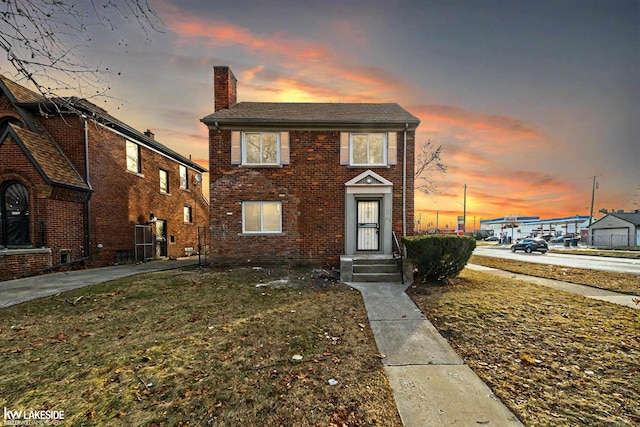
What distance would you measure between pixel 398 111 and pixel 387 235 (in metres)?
5.90

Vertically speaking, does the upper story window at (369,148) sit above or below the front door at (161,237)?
above

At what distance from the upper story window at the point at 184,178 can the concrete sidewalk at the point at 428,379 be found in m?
18.6

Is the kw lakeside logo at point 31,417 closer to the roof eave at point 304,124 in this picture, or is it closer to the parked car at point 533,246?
the roof eave at point 304,124

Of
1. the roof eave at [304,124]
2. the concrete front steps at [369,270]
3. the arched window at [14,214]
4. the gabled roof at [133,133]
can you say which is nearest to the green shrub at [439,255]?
the concrete front steps at [369,270]

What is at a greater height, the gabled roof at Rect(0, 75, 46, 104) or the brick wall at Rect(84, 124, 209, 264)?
the gabled roof at Rect(0, 75, 46, 104)

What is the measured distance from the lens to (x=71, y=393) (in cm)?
289

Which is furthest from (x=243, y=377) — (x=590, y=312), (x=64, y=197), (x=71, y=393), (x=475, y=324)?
(x=64, y=197)

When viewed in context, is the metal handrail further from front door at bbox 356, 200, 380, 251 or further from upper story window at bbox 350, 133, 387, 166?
upper story window at bbox 350, 133, 387, 166

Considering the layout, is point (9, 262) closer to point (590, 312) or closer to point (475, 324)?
point (475, 324)

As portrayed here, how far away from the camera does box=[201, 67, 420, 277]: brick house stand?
10.6 meters

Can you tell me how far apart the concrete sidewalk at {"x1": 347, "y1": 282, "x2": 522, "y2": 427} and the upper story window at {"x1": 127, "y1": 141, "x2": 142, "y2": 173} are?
1540 centimetres

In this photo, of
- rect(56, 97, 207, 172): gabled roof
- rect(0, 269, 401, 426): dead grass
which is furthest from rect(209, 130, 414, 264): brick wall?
rect(56, 97, 207, 172): gabled roof

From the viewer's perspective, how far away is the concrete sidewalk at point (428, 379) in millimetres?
2598

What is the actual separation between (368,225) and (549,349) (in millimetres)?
7189
